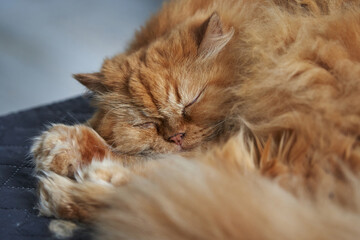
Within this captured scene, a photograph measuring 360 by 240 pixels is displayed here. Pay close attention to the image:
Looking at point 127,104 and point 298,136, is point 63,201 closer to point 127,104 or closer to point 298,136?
point 127,104

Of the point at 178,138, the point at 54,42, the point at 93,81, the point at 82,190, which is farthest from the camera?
the point at 54,42

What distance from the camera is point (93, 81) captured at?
1559 millimetres

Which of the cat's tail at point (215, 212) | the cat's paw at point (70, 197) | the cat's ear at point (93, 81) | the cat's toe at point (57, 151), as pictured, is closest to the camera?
the cat's tail at point (215, 212)

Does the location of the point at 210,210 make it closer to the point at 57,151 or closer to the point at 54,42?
the point at 57,151

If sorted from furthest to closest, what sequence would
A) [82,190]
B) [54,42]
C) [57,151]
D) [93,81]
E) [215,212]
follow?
[54,42] < [93,81] < [57,151] < [82,190] < [215,212]

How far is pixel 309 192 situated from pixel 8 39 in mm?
3789

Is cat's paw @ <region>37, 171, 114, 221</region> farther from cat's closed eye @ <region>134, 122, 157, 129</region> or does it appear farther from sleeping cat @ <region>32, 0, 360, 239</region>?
cat's closed eye @ <region>134, 122, 157, 129</region>

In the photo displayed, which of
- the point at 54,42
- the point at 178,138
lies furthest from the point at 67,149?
the point at 54,42

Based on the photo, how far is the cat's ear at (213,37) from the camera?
1.35 metres

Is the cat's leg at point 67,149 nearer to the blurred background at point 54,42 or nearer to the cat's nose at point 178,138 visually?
the cat's nose at point 178,138

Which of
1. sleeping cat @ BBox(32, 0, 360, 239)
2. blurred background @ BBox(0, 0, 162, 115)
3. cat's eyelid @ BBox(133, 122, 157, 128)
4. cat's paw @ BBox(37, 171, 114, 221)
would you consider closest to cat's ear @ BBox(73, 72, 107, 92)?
sleeping cat @ BBox(32, 0, 360, 239)

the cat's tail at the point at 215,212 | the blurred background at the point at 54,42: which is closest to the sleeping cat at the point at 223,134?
the cat's tail at the point at 215,212

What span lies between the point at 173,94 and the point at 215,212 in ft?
1.97

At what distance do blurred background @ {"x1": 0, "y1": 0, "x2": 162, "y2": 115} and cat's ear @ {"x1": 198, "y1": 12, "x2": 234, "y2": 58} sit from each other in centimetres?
232
